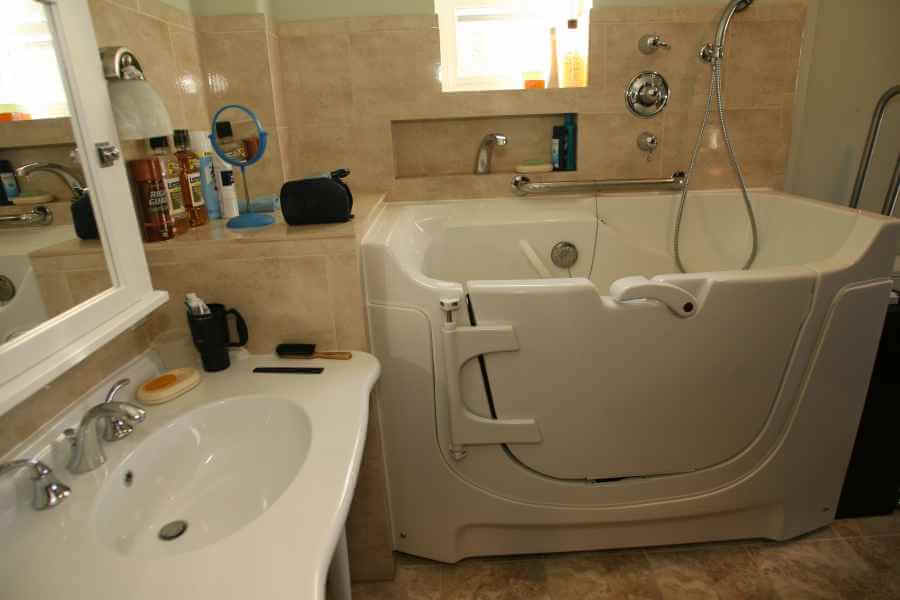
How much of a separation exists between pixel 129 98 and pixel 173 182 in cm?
22

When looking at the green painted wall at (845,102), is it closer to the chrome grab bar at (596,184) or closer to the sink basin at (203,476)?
the chrome grab bar at (596,184)

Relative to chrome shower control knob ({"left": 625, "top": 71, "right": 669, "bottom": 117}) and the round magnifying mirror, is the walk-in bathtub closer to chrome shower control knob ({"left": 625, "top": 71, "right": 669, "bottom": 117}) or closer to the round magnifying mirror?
the round magnifying mirror

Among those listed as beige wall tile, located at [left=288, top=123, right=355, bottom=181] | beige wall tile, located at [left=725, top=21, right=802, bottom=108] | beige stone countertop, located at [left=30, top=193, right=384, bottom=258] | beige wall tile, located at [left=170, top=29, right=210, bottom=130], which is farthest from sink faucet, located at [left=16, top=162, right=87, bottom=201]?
beige wall tile, located at [left=725, top=21, right=802, bottom=108]

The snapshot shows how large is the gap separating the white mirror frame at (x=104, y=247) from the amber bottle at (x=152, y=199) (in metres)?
0.11

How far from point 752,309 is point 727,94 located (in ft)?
3.65

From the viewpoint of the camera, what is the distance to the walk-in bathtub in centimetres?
130

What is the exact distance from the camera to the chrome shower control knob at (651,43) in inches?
75.0

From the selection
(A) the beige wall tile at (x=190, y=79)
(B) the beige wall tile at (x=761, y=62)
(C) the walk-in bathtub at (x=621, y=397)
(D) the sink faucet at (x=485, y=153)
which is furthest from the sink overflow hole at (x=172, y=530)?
(B) the beige wall tile at (x=761, y=62)

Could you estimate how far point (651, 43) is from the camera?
75.0 inches

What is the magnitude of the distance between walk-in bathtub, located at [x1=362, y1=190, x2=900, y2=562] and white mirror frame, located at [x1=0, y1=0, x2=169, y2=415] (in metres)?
0.51

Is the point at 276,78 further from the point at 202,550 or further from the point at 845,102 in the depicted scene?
the point at 845,102


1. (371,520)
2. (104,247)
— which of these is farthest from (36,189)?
(371,520)

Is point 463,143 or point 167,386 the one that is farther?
point 463,143

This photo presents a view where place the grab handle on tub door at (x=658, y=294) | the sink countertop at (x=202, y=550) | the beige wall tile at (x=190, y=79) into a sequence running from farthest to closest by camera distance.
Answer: the beige wall tile at (x=190, y=79) < the grab handle on tub door at (x=658, y=294) < the sink countertop at (x=202, y=550)
